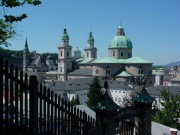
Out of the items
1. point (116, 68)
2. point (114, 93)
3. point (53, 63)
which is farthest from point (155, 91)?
point (53, 63)

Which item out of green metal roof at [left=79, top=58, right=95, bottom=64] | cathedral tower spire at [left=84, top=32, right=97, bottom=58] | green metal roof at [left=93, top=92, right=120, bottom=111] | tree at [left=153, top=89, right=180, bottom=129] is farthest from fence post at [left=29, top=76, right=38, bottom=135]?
cathedral tower spire at [left=84, top=32, right=97, bottom=58]

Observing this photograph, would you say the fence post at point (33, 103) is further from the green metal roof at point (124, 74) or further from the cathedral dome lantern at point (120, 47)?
the cathedral dome lantern at point (120, 47)

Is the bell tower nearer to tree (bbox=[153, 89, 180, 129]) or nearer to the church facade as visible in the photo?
the church facade

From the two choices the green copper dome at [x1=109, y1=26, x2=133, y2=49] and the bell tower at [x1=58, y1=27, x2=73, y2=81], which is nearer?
the green copper dome at [x1=109, y1=26, x2=133, y2=49]

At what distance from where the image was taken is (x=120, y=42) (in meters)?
85.2

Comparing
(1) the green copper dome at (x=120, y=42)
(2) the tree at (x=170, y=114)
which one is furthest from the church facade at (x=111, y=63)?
(2) the tree at (x=170, y=114)

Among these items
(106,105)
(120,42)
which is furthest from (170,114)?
(120,42)

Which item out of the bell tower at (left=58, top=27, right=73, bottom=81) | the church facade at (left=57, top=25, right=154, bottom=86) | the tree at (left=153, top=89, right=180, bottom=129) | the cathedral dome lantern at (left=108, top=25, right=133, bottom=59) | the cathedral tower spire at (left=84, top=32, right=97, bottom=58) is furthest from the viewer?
the cathedral tower spire at (left=84, top=32, right=97, bottom=58)

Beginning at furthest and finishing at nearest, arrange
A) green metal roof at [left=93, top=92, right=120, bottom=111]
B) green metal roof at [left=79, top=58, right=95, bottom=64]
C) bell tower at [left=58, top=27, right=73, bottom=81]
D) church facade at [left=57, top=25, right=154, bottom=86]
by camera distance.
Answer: green metal roof at [left=79, top=58, right=95, bottom=64], bell tower at [left=58, top=27, right=73, bottom=81], church facade at [left=57, top=25, right=154, bottom=86], green metal roof at [left=93, top=92, right=120, bottom=111]

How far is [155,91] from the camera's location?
5734cm

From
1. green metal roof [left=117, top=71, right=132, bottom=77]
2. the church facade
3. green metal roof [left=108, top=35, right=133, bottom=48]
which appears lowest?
green metal roof [left=117, top=71, right=132, bottom=77]

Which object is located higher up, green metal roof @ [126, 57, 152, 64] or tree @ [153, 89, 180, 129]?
green metal roof @ [126, 57, 152, 64]

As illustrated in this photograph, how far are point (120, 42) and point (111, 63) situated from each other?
10035 mm

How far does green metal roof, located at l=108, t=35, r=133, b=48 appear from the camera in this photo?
84750 millimetres
